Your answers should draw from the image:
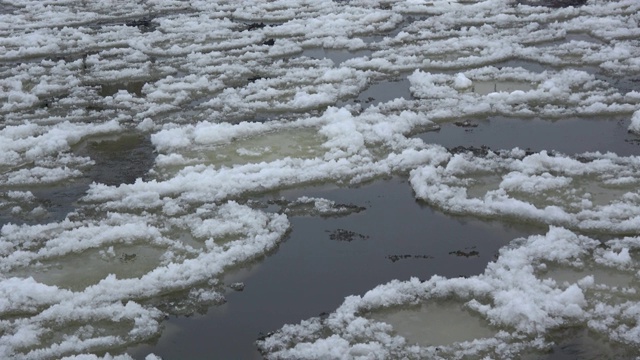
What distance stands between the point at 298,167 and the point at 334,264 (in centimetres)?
156

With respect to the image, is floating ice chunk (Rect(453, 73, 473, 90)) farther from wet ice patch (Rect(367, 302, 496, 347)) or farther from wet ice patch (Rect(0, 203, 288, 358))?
wet ice patch (Rect(367, 302, 496, 347))

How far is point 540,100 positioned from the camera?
23.3ft

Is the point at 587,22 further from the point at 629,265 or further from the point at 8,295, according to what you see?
the point at 8,295

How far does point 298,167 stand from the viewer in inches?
231

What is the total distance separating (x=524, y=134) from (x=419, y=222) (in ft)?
6.41

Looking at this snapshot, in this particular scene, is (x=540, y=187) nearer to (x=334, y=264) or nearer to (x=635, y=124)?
(x=635, y=124)

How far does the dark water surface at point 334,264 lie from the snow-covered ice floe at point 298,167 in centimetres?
11

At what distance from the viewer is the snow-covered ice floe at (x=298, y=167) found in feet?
12.9

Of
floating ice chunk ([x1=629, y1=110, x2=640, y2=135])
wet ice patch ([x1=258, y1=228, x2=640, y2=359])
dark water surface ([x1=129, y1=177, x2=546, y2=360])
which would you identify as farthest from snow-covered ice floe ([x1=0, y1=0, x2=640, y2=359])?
floating ice chunk ([x1=629, y1=110, x2=640, y2=135])

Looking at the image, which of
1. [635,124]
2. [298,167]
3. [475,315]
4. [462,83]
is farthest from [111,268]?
[635,124]

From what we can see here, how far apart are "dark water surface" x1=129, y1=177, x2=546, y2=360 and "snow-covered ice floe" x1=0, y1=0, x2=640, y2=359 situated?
115mm

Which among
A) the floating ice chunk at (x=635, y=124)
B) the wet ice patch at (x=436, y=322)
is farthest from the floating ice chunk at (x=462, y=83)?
the wet ice patch at (x=436, y=322)

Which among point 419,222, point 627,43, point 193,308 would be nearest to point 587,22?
point 627,43

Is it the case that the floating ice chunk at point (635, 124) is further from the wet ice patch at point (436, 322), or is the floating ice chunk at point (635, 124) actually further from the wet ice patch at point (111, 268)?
the wet ice patch at point (111, 268)
